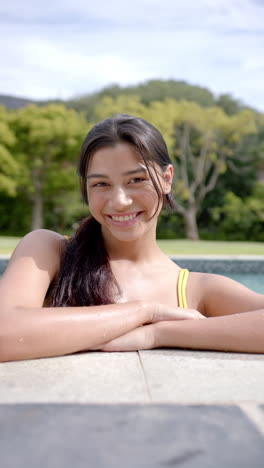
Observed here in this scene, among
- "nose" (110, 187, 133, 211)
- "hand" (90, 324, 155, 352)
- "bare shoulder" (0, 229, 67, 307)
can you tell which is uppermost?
"nose" (110, 187, 133, 211)

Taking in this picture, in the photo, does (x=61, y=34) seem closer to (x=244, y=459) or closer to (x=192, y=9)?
(x=192, y=9)

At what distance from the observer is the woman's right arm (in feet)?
6.22

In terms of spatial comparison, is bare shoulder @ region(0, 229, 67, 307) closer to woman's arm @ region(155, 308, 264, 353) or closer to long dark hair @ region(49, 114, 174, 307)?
long dark hair @ region(49, 114, 174, 307)

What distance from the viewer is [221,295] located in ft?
8.17

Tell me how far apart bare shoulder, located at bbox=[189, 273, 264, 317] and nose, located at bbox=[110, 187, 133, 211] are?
599 mm

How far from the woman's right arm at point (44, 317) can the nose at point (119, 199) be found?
0.39 metres

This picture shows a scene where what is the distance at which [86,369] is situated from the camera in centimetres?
179

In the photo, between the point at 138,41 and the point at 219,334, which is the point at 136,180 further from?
the point at 138,41

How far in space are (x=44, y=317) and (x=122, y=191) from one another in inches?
26.7

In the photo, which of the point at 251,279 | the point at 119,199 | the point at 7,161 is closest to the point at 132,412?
the point at 119,199

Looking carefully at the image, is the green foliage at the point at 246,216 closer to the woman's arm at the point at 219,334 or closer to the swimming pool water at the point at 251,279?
the swimming pool water at the point at 251,279

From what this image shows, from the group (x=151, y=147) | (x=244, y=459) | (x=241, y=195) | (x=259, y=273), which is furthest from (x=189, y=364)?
(x=241, y=195)

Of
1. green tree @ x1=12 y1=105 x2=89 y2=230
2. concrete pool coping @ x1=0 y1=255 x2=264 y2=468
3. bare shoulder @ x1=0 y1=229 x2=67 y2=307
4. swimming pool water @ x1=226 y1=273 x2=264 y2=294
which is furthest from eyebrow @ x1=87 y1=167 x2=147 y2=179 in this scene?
green tree @ x1=12 y1=105 x2=89 y2=230

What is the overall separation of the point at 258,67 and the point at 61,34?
1642cm
